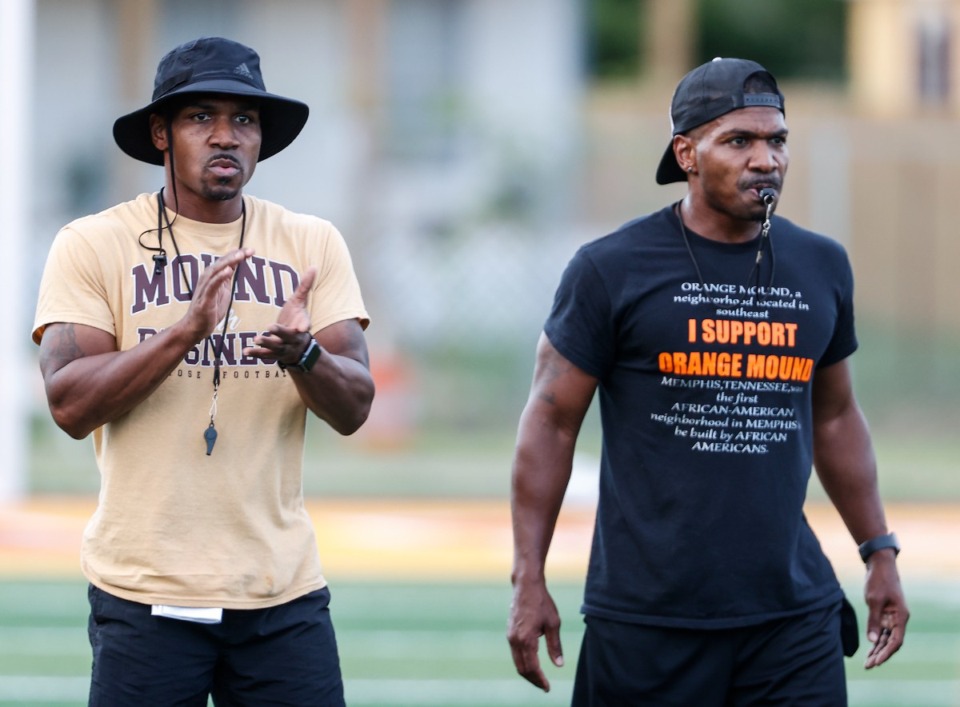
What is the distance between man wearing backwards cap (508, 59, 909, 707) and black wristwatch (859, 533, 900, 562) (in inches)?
8.5

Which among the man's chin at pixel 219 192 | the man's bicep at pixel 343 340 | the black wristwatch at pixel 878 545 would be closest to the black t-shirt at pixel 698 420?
the black wristwatch at pixel 878 545

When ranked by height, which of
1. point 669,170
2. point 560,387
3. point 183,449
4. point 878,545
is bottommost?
point 878,545

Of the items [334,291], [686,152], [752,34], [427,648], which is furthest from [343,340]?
[752,34]

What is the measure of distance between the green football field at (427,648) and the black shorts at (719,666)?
2947 mm

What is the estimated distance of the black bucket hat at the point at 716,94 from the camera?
14.5 ft

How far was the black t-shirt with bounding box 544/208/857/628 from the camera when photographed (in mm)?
4355

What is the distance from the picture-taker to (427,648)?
8547mm

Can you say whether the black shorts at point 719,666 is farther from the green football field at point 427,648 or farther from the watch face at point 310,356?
the green football field at point 427,648

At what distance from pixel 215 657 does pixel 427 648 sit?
14.6ft

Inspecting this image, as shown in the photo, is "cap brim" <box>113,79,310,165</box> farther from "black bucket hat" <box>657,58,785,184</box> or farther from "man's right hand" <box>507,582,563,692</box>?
"man's right hand" <box>507,582,563,692</box>

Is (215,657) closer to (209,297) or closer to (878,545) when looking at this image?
(209,297)

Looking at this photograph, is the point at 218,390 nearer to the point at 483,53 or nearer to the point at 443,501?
the point at 443,501

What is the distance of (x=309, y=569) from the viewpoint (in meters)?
4.25

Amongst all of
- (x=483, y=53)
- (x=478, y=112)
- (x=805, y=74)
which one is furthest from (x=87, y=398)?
(x=805, y=74)
